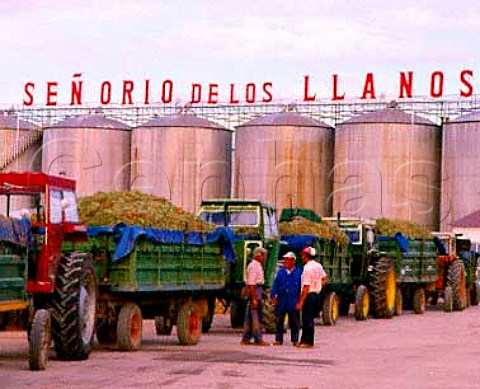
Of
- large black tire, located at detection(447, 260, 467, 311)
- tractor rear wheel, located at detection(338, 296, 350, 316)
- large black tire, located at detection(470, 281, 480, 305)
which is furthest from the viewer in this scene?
large black tire, located at detection(470, 281, 480, 305)

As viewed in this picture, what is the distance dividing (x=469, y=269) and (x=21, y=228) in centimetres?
2590

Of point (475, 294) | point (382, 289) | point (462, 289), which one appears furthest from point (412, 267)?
point (475, 294)

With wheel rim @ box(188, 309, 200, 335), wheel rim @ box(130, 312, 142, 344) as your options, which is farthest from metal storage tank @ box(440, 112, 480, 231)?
wheel rim @ box(130, 312, 142, 344)

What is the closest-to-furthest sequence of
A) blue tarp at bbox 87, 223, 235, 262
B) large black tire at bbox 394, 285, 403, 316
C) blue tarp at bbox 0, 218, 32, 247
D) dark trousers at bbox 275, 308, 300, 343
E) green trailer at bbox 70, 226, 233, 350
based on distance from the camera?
blue tarp at bbox 0, 218, 32, 247, blue tarp at bbox 87, 223, 235, 262, green trailer at bbox 70, 226, 233, 350, dark trousers at bbox 275, 308, 300, 343, large black tire at bbox 394, 285, 403, 316

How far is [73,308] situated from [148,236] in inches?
105

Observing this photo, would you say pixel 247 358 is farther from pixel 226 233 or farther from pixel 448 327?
pixel 448 327

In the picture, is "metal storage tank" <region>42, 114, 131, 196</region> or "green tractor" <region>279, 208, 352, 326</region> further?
"metal storage tank" <region>42, 114, 131, 196</region>

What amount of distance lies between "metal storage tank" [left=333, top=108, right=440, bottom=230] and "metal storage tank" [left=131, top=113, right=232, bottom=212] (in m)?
6.66

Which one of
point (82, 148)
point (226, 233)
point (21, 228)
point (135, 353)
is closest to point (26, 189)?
point (21, 228)

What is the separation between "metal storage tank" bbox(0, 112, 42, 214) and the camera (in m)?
Result: 73.8

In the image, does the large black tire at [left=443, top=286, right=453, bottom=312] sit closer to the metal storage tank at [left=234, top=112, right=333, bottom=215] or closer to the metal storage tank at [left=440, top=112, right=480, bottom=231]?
the metal storage tank at [left=440, top=112, right=480, bottom=231]

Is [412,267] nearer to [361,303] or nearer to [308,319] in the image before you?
[361,303]

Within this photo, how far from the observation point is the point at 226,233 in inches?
902

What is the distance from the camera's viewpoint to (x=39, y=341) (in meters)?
16.2
